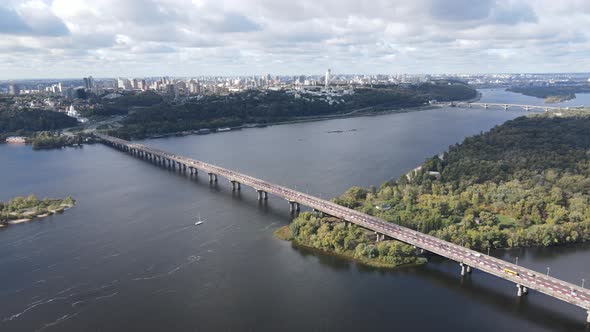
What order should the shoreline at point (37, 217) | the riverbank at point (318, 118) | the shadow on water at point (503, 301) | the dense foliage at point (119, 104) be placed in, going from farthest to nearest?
the dense foliage at point (119, 104) < the riverbank at point (318, 118) < the shoreline at point (37, 217) < the shadow on water at point (503, 301)

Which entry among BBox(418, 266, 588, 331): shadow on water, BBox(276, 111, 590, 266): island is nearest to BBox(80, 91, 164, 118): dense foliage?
BBox(276, 111, 590, 266): island

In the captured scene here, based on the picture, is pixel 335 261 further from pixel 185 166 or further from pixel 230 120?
pixel 230 120

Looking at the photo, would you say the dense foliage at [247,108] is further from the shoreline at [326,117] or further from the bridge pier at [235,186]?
the bridge pier at [235,186]

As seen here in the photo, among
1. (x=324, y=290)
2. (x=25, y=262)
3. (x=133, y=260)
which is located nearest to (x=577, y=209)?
(x=324, y=290)

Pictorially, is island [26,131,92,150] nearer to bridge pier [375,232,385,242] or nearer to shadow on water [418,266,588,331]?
bridge pier [375,232,385,242]

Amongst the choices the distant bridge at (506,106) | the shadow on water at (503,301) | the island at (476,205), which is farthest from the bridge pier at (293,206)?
the distant bridge at (506,106)

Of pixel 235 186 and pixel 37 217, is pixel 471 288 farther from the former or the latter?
pixel 37 217

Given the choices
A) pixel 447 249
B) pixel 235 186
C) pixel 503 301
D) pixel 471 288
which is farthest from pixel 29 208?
pixel 503 301
